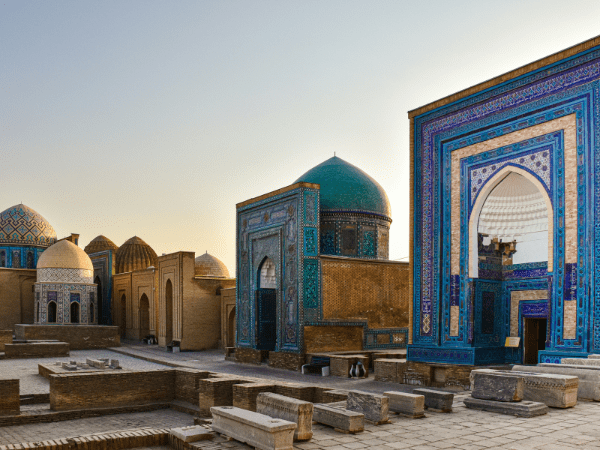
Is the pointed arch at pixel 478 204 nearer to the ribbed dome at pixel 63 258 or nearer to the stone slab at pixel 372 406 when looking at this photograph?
the stone slab at pixel 372 406

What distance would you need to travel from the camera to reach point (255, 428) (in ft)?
15.8

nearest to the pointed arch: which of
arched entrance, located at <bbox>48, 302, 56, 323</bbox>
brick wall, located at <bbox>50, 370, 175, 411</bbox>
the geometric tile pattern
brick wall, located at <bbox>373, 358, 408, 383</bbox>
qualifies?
brick wall, located at <bbox>373, 358, 408, 383</bbox>

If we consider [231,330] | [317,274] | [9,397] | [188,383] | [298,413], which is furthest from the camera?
[231,330]

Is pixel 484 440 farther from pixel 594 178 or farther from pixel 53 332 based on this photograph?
pixel 53 332

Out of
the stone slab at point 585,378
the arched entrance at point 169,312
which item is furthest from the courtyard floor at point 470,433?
the arched entrance at point 169,312

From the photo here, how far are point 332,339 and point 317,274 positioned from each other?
70.5 inches

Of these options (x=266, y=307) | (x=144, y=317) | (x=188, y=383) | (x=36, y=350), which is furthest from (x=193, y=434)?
(x=144, y=317)

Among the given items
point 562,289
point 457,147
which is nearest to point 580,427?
point 562,289

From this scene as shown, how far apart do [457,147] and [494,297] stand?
2.95m

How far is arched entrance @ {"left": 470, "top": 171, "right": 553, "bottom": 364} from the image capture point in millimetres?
10953

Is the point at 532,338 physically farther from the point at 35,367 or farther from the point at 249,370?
the point at 35,367

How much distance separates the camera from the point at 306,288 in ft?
51.5

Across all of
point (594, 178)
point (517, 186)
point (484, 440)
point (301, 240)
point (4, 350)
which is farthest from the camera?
point (4, 350)

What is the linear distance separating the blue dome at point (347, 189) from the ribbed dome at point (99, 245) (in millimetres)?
17792
